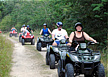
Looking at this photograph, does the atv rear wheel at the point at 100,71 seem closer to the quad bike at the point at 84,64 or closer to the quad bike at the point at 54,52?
the quad bike at the point at 84,64

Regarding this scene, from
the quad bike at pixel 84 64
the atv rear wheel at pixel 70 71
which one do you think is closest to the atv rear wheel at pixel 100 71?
the quad bike at pixel 84 64

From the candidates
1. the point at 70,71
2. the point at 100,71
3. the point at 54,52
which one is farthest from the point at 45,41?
the point at 100,71

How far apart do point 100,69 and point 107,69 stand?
203 centimetres

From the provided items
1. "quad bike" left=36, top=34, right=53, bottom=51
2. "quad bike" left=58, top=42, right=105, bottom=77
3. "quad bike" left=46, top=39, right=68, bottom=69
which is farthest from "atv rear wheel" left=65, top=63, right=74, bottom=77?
"quad bike" left=36, top=34, right=53, bottom=51

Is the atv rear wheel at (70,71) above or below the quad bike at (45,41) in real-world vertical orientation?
below

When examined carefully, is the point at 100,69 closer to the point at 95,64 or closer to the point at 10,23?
the point at 95,64

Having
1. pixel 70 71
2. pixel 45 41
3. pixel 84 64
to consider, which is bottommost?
pixel 70 71

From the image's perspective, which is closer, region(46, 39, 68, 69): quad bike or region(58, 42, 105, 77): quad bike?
region(58, 42, 105, 77): quad bike

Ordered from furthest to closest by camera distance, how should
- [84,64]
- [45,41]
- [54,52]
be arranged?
[45,41]
[54,52]
[84,64]

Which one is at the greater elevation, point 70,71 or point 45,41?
point 45,41

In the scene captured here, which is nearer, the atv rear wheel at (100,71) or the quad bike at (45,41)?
the atv rear wheel at (100,71)

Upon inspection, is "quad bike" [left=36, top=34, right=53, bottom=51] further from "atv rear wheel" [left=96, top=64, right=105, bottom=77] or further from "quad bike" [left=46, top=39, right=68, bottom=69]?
"atv rear wheel" [left=96, top=64, right=105, bottom=77]

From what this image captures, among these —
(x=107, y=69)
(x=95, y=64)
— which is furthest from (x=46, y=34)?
(x=95, y=64)

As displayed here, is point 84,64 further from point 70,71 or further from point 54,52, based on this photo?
point 54,52
